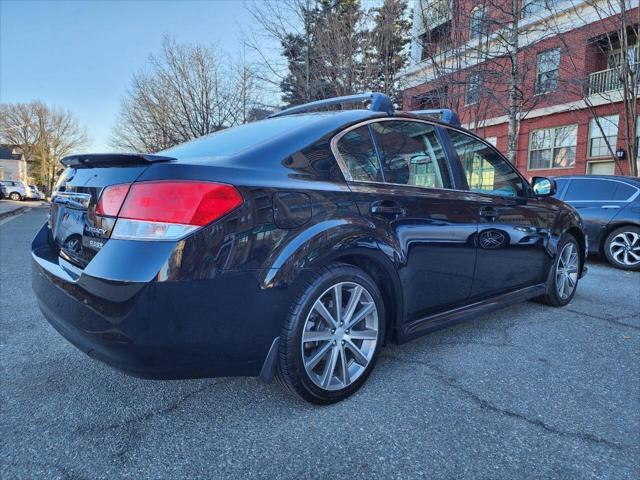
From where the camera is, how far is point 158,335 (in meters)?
1.57

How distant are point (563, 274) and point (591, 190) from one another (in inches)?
147

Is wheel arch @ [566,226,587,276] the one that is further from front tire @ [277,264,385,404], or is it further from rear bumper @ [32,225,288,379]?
rear bumper @ [32,225,288,379]

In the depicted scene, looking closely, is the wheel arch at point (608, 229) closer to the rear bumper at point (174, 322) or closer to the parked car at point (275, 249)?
the parked car at point (275, 249)

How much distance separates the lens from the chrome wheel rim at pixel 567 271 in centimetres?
391

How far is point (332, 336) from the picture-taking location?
2080 millimetres

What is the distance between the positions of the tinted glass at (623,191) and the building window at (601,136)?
1125 cm

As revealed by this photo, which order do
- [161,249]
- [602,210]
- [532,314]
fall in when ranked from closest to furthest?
[161,249], [532,314], [602,210]

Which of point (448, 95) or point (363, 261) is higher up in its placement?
point (448, 95)

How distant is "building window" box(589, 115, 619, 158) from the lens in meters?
15.4

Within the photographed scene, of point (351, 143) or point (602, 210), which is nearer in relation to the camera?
point (351, 143)

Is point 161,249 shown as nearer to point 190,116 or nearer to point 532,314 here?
point 532,314

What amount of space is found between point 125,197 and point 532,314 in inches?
141

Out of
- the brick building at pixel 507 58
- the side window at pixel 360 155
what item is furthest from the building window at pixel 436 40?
the side window at pixel 360 155

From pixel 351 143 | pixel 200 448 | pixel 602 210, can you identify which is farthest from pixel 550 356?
pixel 602 210
